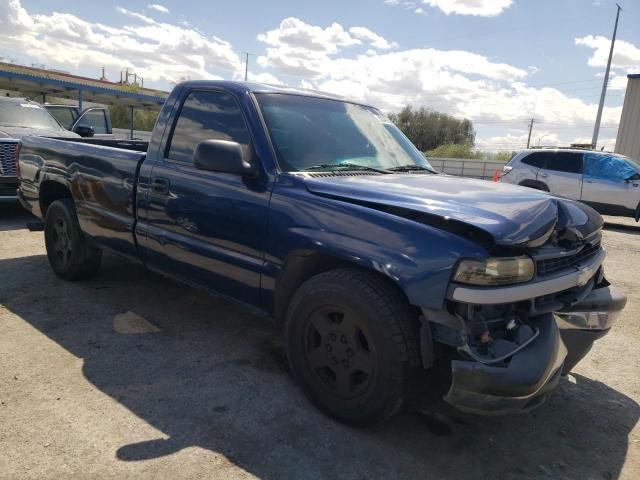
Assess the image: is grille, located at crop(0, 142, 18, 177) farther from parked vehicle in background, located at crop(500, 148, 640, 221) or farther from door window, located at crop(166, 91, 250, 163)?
parked vehicle in background, located at crop(500, 148, 640, 221)

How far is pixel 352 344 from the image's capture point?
2633 millimetres

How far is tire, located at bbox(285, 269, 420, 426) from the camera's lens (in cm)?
242

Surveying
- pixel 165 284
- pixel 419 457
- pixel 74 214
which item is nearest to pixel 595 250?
pixel 419 457

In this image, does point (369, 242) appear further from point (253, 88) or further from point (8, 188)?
point (8, 188)

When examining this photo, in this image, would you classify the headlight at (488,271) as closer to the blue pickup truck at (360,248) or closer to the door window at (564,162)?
the blue pickup truck at (360,248)

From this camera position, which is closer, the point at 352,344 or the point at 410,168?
the point at 352,344

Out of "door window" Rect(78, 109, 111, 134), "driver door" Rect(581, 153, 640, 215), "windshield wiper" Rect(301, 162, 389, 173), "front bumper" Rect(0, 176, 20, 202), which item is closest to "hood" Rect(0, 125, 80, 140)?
"front bumper" Rect(0, 176, 20, 202)

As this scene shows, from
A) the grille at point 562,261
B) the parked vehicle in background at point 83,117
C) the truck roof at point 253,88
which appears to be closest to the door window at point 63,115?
the parked vehicle in background at point 83,117

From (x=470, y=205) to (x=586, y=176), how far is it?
10135 millimetres

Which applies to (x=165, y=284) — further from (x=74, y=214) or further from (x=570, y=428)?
(x=570, y=428)

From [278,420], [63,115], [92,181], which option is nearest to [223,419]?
[278,420]

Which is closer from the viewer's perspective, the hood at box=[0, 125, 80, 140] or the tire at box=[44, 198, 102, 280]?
the tire at box=[44, 198, 102, 280]

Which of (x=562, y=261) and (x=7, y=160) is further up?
(x=562, y=261)

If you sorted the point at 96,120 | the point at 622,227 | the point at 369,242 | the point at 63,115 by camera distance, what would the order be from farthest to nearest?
the point at 96,120 → the point at 63,115 → the point at 622,227 → the point at 369,242
